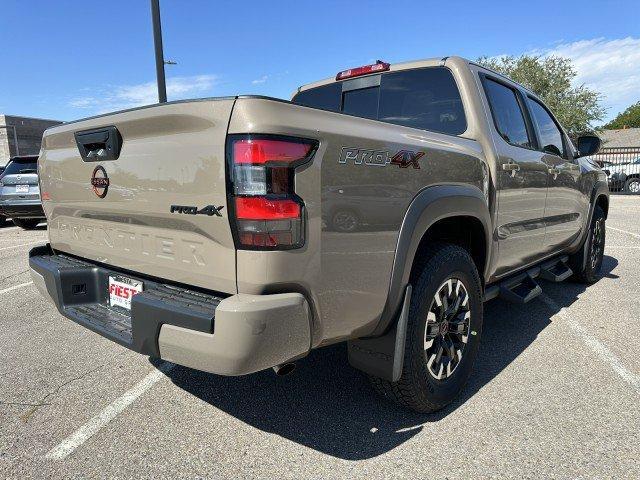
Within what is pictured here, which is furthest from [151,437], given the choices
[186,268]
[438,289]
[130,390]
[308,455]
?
[438,289]

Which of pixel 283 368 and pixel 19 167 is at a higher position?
pixel 19 167

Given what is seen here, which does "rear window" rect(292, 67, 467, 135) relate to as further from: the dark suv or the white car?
the white car

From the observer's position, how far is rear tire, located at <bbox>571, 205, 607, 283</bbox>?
16.9 ft

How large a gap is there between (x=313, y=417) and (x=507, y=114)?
255cm

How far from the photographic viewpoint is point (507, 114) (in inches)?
135

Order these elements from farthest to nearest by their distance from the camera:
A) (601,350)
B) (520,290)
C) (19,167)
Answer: (19,167) < (520,290) < (601,350)

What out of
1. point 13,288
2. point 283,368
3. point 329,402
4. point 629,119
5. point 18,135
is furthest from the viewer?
point 629,119

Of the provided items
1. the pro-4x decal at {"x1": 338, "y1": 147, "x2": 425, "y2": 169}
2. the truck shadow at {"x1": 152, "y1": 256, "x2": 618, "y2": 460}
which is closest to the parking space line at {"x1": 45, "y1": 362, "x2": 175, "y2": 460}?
the truck shadow at {"x1": 152, "y1": 256, "x2": 618, "y2": 460}

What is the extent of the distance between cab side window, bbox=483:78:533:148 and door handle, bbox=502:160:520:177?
181 mm

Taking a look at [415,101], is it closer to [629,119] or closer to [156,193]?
[156,193]

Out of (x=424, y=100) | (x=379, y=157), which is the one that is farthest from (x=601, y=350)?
(x=379, y=157)

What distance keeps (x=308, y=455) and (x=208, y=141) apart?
1509 millimetres

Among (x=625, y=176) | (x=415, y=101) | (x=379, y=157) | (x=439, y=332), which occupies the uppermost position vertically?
(x=415, y=101)

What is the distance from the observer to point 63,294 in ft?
8.12
